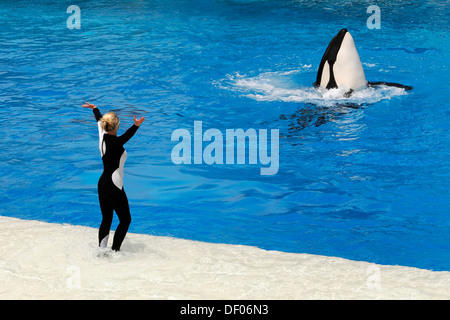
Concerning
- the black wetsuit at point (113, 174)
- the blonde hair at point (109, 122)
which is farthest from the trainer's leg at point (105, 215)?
the blonde hair at point (109, 122)

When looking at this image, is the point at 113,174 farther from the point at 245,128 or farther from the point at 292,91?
the point at 292,91

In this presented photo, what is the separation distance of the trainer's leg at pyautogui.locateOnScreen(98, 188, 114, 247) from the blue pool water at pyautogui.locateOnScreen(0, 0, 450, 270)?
1.32m

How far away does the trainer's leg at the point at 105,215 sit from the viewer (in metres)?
4.19

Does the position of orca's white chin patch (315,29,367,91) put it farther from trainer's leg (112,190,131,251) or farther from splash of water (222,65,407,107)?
trainer's leg (112,190,131,251)

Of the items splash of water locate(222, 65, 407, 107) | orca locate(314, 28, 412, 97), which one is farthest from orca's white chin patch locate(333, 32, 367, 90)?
splash of water locate(222, 65, 407, 107)

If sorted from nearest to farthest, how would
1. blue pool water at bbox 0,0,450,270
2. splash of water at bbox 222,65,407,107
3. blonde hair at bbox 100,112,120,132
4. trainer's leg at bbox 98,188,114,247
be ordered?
1. blonde hair at bbox 100,112,120,132
2. trainer's leg at bbox 98,188,114,247
3. blue pool water at bbox 0,0,450,270
4. splash of water at bbox 222,65,407,107

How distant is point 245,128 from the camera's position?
331 inches

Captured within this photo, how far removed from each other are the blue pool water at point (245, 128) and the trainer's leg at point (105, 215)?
4.32 feet

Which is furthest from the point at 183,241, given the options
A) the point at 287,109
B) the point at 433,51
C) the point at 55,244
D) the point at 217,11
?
the point at 217,11

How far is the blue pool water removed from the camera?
580 cm

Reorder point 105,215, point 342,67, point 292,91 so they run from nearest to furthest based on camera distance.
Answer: point 105,215, point 342,67, point 292,91

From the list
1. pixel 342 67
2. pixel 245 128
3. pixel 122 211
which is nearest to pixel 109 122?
pixel 122 211

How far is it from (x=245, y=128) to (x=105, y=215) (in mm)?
4382

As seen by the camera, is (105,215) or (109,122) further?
(105,215)
